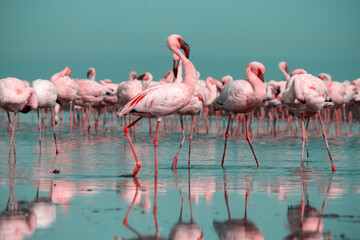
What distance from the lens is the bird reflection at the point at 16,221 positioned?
4711 mm

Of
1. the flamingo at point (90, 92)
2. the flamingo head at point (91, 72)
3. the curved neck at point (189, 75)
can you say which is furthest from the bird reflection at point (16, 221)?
the flamingo head at point (91, 72)

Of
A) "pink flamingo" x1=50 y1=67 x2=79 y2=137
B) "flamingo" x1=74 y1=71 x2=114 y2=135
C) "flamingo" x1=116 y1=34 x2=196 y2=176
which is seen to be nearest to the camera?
"flamingo" x1=116 y1=34 x2=196 y2=176

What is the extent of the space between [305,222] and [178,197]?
168 cm

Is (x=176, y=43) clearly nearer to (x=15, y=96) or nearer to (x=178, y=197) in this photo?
(x=178, y=197)

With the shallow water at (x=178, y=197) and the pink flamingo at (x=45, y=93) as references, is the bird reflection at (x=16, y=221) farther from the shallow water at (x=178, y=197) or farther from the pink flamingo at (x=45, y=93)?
the pink flamingo at (x=45, y=93)

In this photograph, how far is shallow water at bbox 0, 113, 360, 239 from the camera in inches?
193

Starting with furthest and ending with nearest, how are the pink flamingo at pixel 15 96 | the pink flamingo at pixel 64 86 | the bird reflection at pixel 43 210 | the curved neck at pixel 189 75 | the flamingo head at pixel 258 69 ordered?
1. the pink flamingo at pixel 64 86
2. the pink flamingo at pixel 15 96
3. the flamingo head at pixel 258 69
4. the curved neck at pixel 189 75
5. the bird reflection at pixel 43 210

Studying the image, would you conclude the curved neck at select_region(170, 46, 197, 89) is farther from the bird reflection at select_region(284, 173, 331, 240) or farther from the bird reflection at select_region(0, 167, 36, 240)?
the bird reflection at select_region(0, 167, 36, 240)

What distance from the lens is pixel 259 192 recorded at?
685 cm

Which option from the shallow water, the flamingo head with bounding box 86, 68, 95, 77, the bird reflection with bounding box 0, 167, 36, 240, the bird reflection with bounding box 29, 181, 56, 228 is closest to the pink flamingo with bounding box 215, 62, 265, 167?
the shallow water

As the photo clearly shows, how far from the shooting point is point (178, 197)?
21.3ft

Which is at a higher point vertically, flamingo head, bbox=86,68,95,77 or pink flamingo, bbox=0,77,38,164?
flamingo head, bbox=86,68,95,77

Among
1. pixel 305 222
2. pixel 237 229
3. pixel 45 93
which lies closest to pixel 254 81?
pixel 45 93

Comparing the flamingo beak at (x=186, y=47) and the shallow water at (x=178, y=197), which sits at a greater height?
the flamingo beak at (x=186, y=47)
